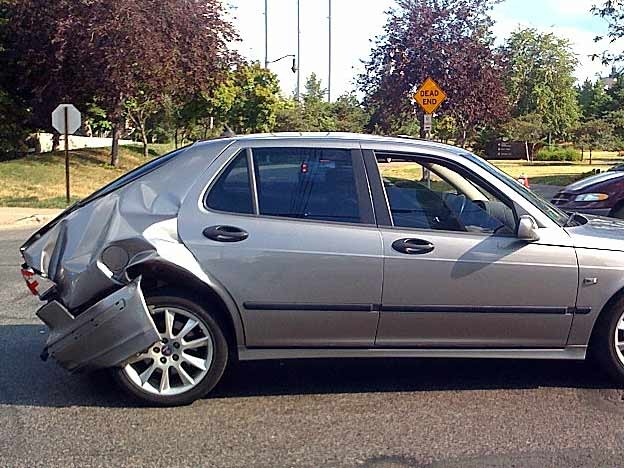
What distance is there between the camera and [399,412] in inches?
185

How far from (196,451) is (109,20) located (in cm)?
2381

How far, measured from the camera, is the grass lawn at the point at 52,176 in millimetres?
21391

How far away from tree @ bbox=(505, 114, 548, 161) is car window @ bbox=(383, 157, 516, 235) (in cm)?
5130

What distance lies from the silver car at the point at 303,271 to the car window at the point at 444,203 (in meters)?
0.01

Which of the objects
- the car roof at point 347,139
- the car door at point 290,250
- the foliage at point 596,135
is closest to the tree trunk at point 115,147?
the car roof at point 347,139

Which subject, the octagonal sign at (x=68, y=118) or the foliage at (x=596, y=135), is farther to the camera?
the foliage at (x=596, y=135)

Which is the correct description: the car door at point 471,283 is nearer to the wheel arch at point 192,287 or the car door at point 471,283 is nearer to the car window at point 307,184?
the car window at point 307,184

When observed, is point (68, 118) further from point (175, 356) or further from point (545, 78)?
point (545, 78)

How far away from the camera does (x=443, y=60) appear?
27266 mm

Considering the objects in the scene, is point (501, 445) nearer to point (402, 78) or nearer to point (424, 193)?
point (424, 193)

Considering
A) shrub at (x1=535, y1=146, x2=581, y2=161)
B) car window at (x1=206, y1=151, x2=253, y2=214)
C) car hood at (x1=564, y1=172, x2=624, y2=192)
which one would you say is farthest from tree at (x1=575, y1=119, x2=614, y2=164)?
car window at (x1=206, y1=151, x2=253, y2=214)

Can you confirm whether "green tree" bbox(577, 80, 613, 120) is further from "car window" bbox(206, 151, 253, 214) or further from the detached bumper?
the detached bumper

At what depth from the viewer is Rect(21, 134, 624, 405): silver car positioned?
4.69 metres

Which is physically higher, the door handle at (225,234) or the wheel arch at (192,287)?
the door handle at (225,234)
